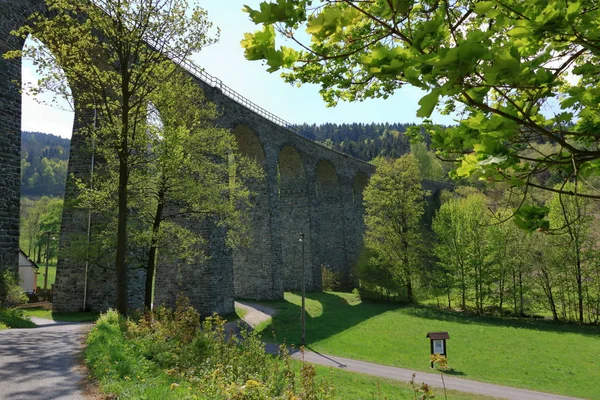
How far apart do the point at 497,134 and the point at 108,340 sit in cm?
897

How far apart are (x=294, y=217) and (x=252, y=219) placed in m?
8.65

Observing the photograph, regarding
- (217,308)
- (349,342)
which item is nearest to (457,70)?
(349,342)

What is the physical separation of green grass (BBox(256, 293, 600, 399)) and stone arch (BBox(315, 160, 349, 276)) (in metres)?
11.9

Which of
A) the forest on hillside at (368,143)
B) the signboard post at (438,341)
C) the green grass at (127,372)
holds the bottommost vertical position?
the signboard post at (438,341)

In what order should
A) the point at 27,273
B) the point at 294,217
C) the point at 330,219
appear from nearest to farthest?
the point at 27,273
the point at 294,217
the point at 330,219

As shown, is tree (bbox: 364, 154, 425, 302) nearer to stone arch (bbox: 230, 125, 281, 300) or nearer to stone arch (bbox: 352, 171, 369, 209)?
stone arch (bbox: 230, 125, 281, 300)

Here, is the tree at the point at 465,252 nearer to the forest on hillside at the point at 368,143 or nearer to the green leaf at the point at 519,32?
the green leaf at the point at 519,32

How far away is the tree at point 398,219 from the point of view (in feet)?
103

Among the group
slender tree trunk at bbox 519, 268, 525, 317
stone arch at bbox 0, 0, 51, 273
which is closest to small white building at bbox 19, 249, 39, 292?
stone arch at bbox 0, 0, 51, 273

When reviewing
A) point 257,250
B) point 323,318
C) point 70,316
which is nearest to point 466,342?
point 323,318

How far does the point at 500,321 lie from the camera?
2712 cm

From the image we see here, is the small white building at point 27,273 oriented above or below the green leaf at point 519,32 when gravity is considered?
below

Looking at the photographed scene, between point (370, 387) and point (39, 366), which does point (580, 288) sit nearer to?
point (370, 387)

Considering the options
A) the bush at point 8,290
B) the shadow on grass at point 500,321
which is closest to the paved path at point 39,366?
the bush at point 8,290
